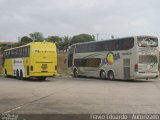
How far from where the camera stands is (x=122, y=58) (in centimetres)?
3203

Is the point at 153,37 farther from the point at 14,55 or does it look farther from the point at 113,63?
the point at 14,55

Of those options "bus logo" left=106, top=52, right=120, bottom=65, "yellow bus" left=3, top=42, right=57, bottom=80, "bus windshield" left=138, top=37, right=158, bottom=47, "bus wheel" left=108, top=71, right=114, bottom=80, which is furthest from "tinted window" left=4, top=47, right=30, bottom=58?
"bus windshield" left=138, top=37, right=158, bottom=47

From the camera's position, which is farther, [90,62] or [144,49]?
[90,62]

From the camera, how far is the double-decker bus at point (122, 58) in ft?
99.8

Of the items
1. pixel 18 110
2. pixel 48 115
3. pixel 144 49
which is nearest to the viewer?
pixel 48 115

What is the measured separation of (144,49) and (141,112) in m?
18.2

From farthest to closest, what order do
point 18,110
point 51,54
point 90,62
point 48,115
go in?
point 90,62 < point 51,54 < point 18,110 < point 48,115

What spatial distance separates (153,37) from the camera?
30.9 metres

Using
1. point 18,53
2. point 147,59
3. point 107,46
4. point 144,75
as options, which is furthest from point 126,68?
point 18,53

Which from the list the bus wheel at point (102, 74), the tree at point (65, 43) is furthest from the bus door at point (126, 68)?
the tree at point (65, 43)

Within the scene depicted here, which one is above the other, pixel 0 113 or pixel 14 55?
pixel 14 55

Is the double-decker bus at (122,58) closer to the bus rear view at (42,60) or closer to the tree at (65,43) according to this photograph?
the bus rear view at (42,60)

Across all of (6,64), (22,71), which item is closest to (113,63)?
(22,71)

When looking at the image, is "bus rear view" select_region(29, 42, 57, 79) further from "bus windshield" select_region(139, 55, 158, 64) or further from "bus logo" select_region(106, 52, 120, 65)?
"bus windshield" select_region(139, 55, 158, 64)
